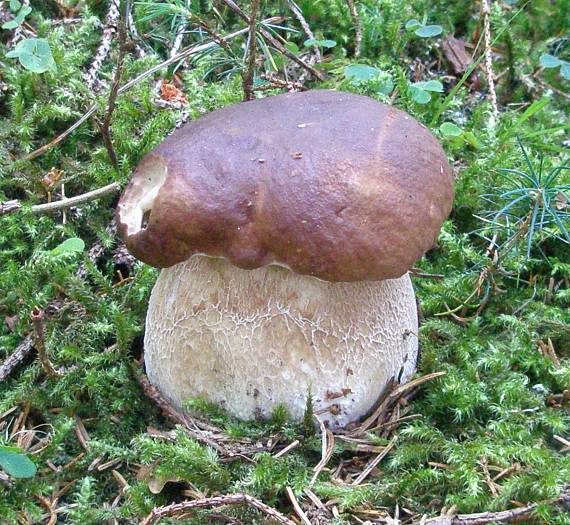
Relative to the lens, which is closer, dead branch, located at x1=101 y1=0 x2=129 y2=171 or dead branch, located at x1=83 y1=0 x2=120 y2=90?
dead branch, located at x1=101 y1=0 x2=129 y2=171

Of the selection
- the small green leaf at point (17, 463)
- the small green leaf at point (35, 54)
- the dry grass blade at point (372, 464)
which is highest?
the small green leaf at point (35, 54)

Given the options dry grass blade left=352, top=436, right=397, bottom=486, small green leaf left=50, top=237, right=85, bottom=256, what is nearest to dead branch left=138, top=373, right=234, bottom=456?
dry grass blade left=352, top=436, right=397, bottom=486

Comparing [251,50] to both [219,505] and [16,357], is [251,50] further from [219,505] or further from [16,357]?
[219,505]

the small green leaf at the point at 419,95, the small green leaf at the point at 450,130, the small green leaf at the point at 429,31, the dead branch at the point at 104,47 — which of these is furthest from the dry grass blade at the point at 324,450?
the small green leaf at the point at 429,31

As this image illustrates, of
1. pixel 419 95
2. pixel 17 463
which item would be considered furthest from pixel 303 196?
pixel 419 95

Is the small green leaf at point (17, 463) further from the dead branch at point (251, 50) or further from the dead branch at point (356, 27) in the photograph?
the dead branch at point (356, 27)

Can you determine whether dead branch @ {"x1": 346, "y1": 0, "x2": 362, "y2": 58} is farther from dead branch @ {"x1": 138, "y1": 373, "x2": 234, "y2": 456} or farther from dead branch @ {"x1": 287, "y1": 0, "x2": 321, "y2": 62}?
dead branch @ {"x1": 138, "y1": 373, "x2": 234, "y2": 456}

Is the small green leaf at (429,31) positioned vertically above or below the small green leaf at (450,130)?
above
